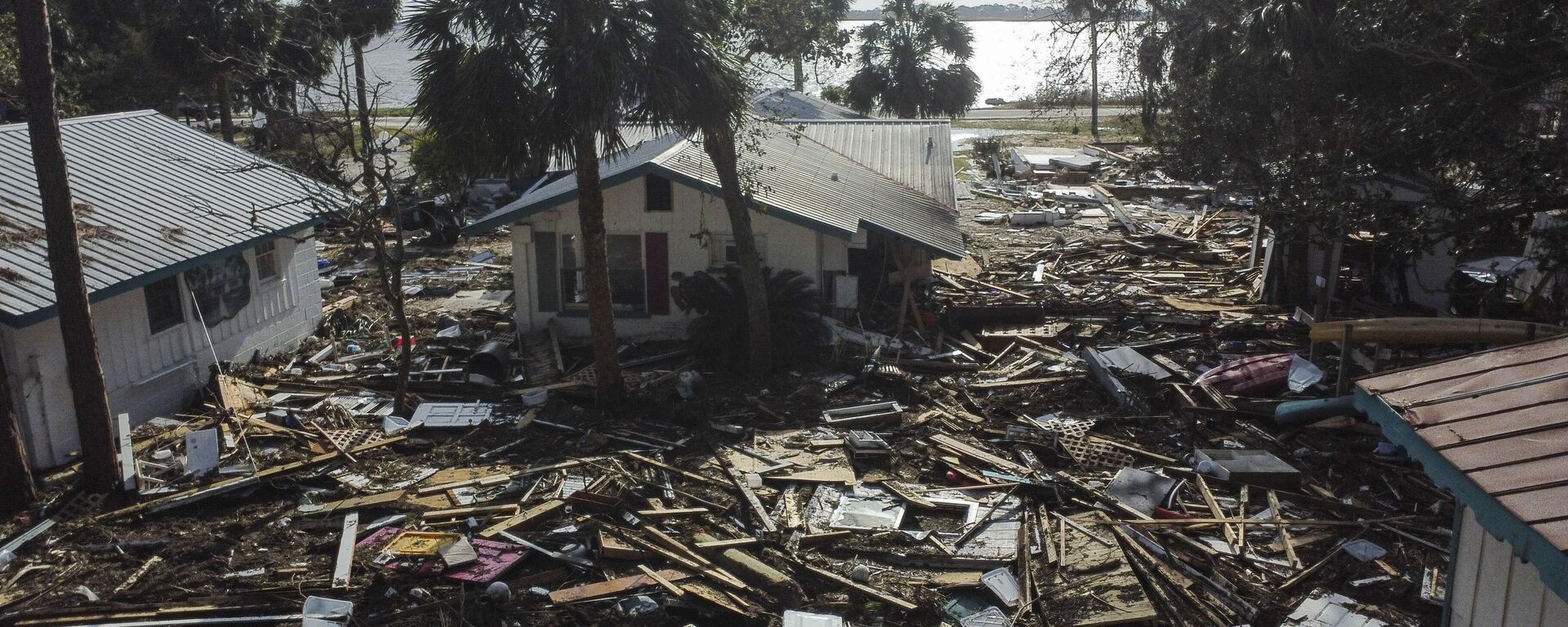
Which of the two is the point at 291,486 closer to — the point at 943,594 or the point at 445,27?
the point at 445,27

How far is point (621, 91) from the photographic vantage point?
14.1m

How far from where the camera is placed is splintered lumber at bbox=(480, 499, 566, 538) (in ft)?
38.4

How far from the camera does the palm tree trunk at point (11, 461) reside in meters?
12.3

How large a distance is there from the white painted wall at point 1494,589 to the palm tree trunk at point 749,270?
12293 millimetres

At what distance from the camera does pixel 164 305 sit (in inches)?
655

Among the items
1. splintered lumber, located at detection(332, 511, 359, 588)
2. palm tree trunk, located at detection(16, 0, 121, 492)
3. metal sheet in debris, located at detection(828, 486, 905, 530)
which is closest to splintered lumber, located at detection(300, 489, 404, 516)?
splintered lumber, located at detection(332, 511, 359, 588)

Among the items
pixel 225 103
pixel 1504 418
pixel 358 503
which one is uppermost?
pixel 225 103

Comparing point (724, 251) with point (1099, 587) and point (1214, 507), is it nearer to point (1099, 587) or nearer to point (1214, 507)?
point (1214, 507)

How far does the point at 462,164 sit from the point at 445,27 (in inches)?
70.1

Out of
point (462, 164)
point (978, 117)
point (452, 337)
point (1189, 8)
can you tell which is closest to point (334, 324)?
point (452, 337)

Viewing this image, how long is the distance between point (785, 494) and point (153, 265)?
963 centimetres

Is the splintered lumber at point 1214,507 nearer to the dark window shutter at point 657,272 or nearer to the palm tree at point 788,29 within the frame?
the palm tree at point 788,29

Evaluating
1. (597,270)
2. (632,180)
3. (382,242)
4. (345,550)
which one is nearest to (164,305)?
(382,242)

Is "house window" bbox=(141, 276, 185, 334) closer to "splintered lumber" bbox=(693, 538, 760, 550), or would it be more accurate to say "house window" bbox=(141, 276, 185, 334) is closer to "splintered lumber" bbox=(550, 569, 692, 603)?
"splintered lumber" bbox=(550, 569, 692, 603)
